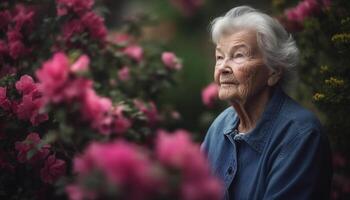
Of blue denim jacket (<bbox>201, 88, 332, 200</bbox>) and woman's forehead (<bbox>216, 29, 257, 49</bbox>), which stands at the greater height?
woman's forehead (<bbox>216, 29, 257, 49</bbox>)

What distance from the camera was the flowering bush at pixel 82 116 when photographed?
1596 mm

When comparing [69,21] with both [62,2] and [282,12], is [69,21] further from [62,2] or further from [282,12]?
[282,12]

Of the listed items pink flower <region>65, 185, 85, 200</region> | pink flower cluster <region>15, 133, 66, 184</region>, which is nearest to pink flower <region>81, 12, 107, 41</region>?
pink flower cluster <region>15, 133, 66, 184</region>

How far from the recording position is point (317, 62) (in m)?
3.75

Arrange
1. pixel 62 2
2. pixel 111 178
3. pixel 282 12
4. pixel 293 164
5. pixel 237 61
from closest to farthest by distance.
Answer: pixel 111 178 → pixel 293 164 → pixel 237 61 → pixel 62 2 → pixel 282 12

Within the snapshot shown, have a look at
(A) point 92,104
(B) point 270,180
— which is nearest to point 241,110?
(B) point 270,180

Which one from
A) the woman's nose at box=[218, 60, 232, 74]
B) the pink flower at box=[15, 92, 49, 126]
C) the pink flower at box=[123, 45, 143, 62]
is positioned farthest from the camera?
the pink flower at box=[123, 45, 143, 62]

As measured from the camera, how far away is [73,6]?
3451 mm

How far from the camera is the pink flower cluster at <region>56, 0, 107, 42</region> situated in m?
3.45

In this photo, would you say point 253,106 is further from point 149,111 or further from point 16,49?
point 16,49

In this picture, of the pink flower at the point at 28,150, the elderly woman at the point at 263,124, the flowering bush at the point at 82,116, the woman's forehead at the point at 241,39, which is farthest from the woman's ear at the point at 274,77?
the pink flower at the point at 28,150

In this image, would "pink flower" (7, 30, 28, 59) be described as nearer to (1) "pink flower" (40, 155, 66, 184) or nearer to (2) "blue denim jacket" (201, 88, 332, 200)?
(1) "pink flower" (40, 155, 66, 184)

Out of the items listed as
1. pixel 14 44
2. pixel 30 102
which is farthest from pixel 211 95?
pixel 30 102

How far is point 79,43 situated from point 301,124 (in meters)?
1.80
